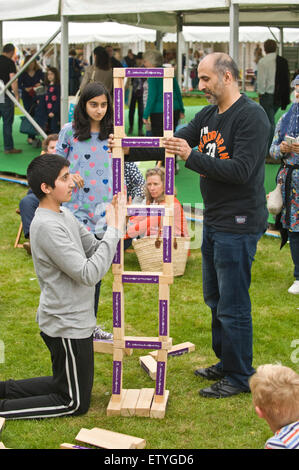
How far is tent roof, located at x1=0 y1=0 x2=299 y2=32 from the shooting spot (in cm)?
816

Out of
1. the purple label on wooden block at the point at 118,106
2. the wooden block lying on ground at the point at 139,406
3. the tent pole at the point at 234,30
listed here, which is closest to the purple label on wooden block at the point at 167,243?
the purple label on wooden block at the point at 118,106

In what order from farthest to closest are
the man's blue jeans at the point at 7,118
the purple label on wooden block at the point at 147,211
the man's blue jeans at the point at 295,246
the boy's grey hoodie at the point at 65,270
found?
the man's blue jeans at the point at 7,118 → the man's blue jeans at the point at 295,246 → the purple label on wooden block at the point at 147,211 → the boy's grey hoodie at the point at 65,270

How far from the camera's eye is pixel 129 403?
13.3 ft

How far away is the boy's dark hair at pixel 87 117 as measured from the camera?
4.59 meters

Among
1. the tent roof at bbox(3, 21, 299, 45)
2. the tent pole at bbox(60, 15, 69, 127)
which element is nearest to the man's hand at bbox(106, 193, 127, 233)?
the tent pole at bbox(60, 15, 69, 127)

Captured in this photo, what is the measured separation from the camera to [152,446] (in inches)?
143

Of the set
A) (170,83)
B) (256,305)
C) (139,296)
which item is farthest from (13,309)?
(170,83)

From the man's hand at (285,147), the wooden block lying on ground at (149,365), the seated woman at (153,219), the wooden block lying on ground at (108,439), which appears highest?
the man's hand at (285,147)

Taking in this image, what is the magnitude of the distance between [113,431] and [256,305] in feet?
8.04

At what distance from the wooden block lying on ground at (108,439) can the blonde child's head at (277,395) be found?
1038 mm

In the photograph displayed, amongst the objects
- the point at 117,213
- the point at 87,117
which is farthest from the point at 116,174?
the point at 87,117

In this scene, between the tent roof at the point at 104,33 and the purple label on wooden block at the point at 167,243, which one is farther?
the tent roof at the point at 104,33

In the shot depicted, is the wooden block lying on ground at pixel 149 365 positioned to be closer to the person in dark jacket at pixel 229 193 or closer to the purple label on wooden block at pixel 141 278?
the person in dark jacket at pixel 229 193

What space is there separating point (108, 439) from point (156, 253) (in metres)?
3.22
